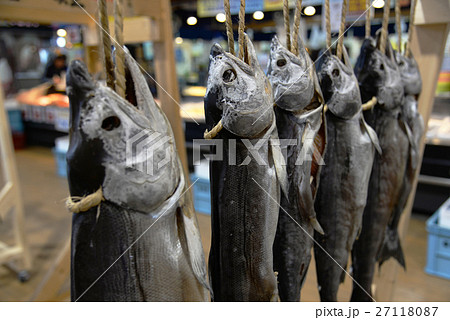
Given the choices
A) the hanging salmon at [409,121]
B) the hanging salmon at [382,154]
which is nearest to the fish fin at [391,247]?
the hanging salmon at [409,121]

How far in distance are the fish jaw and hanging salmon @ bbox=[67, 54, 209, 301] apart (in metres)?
0.56

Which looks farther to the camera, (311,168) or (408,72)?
(408,72)

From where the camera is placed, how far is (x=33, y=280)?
324cm

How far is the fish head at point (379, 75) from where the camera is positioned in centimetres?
123

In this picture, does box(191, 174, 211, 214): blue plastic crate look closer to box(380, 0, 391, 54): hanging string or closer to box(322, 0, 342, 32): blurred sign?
box(322, 0, 342, 32): blurred sign

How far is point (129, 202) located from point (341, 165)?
719 millimetres

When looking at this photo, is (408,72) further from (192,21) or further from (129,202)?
(192,21)

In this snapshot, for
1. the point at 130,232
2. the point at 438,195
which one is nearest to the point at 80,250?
the point at 130,232

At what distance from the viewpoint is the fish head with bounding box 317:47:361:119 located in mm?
1100

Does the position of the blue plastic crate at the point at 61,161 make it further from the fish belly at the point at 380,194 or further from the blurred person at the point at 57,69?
the fish belly at the point at 380,194

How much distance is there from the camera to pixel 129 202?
2.52 feet

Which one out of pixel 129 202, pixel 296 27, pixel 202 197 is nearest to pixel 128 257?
pixel 129 202

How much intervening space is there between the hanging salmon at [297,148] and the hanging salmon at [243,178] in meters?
0.11
